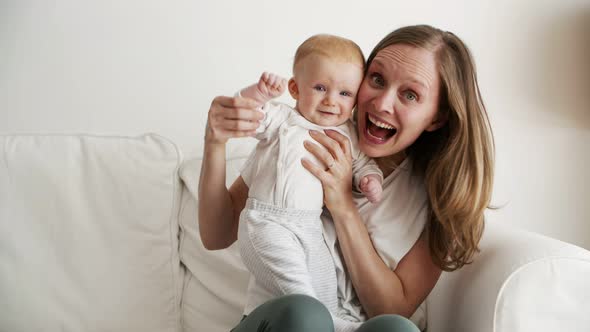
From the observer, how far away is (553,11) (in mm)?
2219

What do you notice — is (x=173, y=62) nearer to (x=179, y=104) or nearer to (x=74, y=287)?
(x=179, y=104)

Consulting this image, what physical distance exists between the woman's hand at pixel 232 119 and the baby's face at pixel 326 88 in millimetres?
112

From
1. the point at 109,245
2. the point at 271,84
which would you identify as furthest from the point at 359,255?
the point at 109,245

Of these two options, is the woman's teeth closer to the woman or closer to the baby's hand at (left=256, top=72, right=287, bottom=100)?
the woman

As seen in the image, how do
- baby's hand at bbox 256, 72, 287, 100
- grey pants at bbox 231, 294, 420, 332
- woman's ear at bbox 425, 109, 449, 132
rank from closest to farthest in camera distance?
grey pants at bbox 231, 294, 420, 332 < baby's hand at bbox 256, 72, 287, 100 < woman's ear at bbox 425, 109, 449, 132

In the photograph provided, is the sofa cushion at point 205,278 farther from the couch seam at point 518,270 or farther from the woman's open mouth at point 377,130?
the couch seam at point 518,270

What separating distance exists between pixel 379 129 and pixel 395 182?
0.54 ft

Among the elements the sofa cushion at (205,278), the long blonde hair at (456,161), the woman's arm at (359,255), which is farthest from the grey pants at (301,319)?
the sofa cushion at (205,278)

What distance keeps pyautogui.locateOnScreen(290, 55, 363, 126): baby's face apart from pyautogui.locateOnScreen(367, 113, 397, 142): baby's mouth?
60 mm

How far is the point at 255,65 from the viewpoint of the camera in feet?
6.79

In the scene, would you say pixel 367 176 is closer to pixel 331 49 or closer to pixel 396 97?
pixel 396 97

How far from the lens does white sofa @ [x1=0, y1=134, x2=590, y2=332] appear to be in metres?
1.63

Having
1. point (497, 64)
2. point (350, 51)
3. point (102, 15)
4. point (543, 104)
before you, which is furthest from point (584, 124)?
point (102, 15)

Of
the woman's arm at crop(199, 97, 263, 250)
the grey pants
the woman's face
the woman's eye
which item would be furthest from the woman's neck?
the grey pants
